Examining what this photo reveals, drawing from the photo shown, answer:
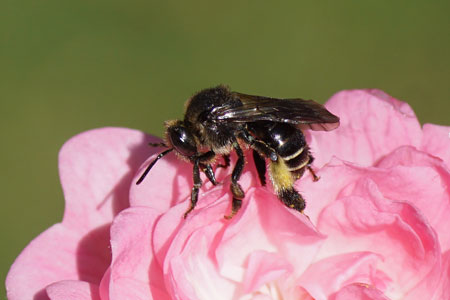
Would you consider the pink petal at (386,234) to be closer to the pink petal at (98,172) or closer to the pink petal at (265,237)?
the pink petal at (265,237)

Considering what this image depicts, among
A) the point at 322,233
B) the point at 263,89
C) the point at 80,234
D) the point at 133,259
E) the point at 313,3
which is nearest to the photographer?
the point at 133,259

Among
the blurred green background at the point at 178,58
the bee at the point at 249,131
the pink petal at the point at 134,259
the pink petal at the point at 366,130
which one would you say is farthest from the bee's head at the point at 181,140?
the blurred green background at the point at 178,58

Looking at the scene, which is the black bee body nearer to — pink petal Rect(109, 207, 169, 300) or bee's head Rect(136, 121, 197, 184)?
bee's head Rect(136, 121, 197, 184)

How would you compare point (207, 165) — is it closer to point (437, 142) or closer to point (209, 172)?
point (209, 172)

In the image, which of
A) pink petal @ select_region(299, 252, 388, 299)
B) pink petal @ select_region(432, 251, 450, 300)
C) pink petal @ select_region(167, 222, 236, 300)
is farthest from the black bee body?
pink petal @ select_region(432, 251, 450, 300)

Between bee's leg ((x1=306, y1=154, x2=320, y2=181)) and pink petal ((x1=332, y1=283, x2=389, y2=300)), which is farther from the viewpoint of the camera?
bee's leg ((x1=306, y1=154, x2=320, y2=181))

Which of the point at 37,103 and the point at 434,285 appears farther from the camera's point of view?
the point at 37,103

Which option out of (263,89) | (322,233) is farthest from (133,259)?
(263,89)

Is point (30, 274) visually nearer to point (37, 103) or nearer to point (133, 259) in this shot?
point (133, 259)
